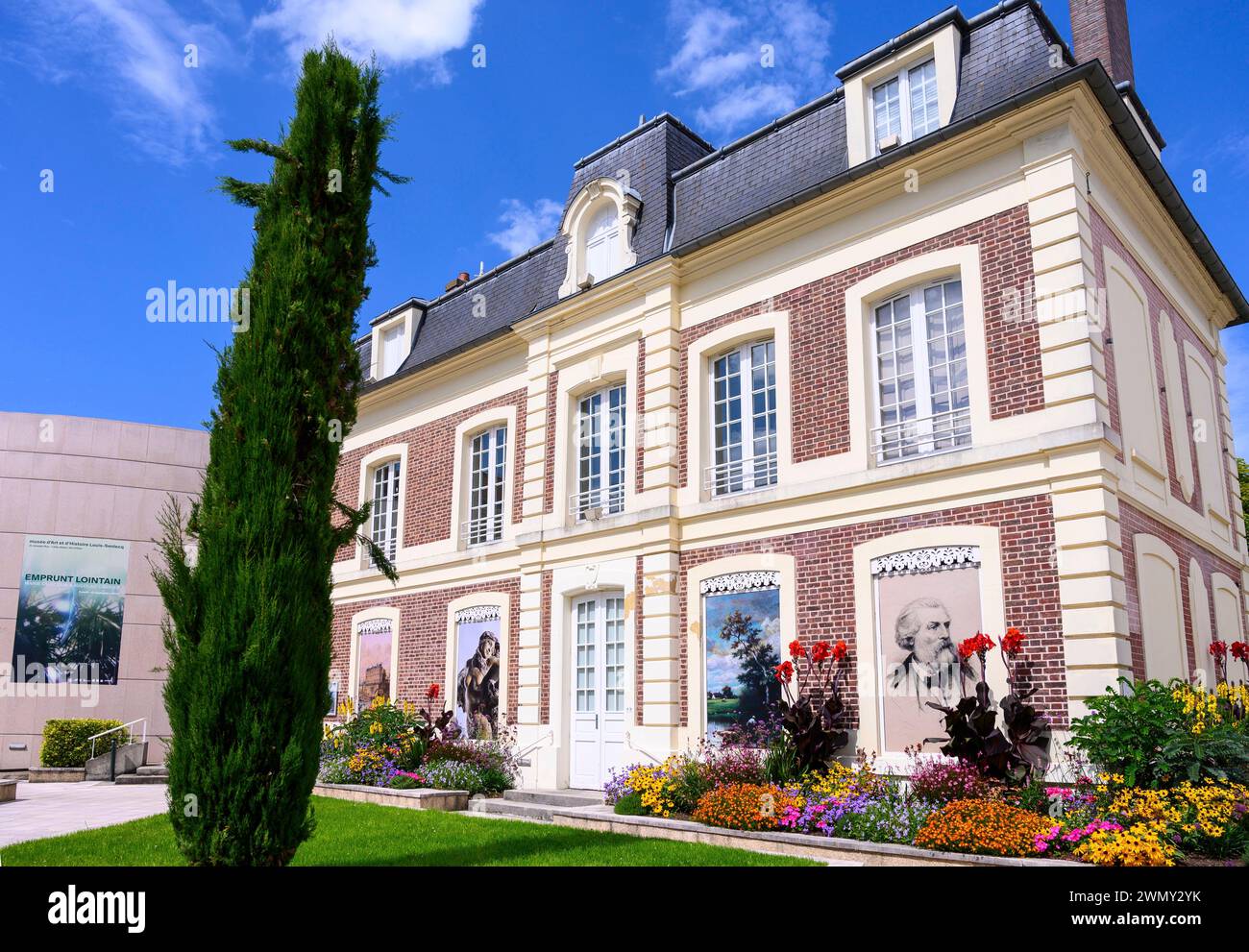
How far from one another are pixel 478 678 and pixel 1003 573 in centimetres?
913

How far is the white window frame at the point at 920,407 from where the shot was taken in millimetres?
10523

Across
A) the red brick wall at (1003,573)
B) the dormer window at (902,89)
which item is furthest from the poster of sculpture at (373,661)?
the dormer window at (902,89)

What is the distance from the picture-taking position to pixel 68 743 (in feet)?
64.2

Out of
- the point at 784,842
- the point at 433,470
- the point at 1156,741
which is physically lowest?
the point at 784,842

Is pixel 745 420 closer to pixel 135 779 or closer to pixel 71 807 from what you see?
pixel 71 807

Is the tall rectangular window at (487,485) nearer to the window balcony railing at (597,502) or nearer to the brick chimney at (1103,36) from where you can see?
the window balcony railing at (597,502)

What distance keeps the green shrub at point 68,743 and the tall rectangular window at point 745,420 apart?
15.1 meters

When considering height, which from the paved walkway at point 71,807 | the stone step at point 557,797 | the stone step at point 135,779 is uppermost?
the stone step at point 557,797

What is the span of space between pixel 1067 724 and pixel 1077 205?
5.31m

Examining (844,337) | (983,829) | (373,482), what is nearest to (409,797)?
(983,829)

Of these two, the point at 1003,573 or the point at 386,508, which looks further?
the point at 386,508

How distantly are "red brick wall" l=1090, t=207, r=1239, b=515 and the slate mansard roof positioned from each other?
Answer: 1.05m
